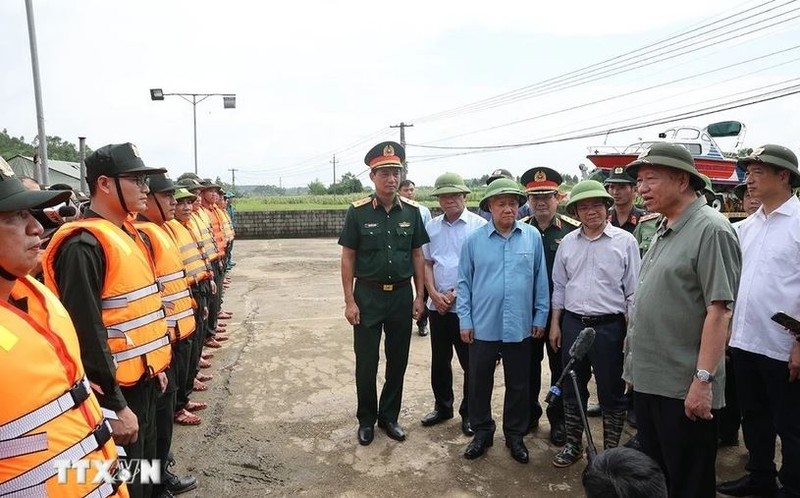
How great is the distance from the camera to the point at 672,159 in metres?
2.40

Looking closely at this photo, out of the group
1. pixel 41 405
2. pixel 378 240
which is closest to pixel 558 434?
pixel 378 240

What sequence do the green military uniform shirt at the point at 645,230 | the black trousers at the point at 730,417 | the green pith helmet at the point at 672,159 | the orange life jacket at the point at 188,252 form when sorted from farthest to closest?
the orange life jacket at the point at 188,252, the green military uniform shirt at the point at 645,230, the black trousers at the point at 730,417, the green pith helmet at the point at 672,159

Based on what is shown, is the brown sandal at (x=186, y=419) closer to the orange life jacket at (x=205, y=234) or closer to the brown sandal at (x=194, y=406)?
the brown sandal at (x=194, y=406)

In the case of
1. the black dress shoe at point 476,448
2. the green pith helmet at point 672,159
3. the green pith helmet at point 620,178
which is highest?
the green pith helmet at point 672,159

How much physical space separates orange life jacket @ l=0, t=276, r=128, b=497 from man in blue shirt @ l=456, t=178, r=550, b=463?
248 centimetres

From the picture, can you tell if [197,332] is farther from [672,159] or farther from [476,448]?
[672,159]

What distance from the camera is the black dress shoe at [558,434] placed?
149 inches

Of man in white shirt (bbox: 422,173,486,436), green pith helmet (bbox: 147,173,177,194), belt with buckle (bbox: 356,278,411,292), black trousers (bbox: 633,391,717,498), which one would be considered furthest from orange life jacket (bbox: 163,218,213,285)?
black trousers (bbox: 633,391,717,498)

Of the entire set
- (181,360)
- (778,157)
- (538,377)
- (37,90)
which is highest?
(37,90)

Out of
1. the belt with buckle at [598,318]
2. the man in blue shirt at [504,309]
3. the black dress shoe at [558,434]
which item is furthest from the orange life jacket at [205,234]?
the belt with buckle at [598,318]

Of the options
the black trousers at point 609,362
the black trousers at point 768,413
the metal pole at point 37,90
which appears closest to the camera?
the black trousers at point 768,413

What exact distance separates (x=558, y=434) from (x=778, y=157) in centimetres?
235

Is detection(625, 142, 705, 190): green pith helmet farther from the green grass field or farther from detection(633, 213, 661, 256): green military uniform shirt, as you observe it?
the green grass field

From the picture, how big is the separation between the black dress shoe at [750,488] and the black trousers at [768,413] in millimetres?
37
